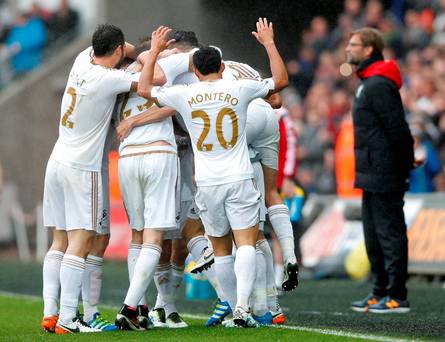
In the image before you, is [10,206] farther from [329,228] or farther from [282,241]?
[282,241]

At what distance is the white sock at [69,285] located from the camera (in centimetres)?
963

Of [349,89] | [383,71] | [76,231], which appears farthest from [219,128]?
[349,89]

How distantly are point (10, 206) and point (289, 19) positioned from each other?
7411 mm

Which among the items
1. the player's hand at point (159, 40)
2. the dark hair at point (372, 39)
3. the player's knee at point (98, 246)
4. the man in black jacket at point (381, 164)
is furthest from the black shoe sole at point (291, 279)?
the dark hair at point (372, 39)

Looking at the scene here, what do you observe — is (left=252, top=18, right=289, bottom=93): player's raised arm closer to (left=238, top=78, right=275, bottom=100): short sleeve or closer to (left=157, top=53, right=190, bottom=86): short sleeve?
(left=238, top=78, right=275, bottom=100): short sleeve

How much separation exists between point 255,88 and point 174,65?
793 millimetres

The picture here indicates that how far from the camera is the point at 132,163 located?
32.0ft

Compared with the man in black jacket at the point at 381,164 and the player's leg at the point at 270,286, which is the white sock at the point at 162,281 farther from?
the man in black jacket at the point at 381,164

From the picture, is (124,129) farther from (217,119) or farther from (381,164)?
(381,164)

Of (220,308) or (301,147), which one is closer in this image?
(220,308)

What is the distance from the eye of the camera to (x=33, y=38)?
26.9 m

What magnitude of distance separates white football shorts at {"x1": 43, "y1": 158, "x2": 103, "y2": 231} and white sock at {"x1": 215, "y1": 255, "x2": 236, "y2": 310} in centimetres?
102

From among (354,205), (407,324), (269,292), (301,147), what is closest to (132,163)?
(269,292)

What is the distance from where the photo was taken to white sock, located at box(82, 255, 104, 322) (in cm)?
1005
